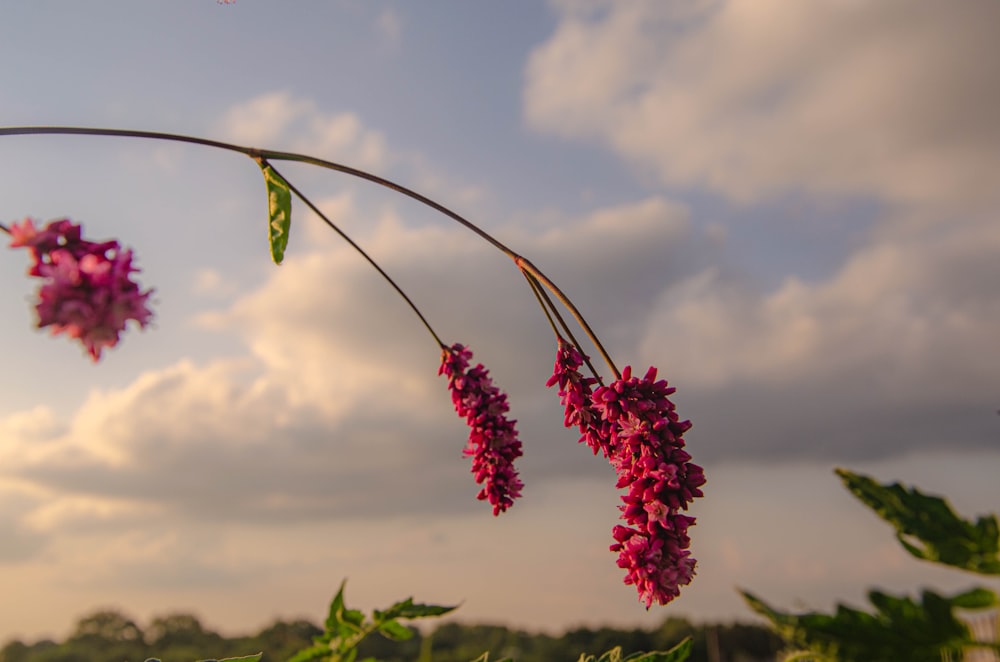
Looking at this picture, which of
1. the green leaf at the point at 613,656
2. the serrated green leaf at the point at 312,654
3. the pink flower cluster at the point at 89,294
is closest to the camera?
the serrated green leaf at the point at 312,654

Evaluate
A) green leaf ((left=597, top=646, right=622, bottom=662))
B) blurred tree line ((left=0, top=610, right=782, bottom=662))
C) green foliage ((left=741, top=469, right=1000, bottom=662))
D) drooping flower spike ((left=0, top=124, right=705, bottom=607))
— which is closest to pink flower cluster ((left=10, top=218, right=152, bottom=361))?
drooping flower spike ((left=0, top=124, right=705, bottom=607))

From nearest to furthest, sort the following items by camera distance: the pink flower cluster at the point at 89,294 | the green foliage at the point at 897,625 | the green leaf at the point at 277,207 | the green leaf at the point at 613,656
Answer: the green foliage at the point at 897,625
the green leaf at the point at 613,656
the pink flower cluster at the point at 89,294
the green leaf at the point at 277,207

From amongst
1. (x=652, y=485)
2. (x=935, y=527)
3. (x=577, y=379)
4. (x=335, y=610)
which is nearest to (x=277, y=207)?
(x=577, y=379)

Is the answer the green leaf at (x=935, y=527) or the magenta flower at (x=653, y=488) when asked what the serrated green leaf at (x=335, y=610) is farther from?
the magenta flower at (x=653, y=488)

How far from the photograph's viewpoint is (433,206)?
3475 mm

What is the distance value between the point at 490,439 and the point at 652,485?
3.74ft

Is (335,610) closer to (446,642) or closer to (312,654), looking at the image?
(312,654)

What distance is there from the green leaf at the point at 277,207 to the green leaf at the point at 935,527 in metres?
2.80

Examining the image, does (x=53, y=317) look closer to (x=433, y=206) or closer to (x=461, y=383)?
(x=433, y=206)

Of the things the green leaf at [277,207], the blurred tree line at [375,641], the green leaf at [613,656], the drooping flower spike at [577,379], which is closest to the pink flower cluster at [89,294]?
the drooping flower spike at [577,379]

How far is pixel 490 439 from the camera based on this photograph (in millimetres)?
4215

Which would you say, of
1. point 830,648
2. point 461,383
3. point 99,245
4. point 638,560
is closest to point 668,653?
point 830,648

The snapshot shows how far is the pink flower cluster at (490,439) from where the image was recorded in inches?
166

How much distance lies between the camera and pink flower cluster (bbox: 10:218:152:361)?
259cm
